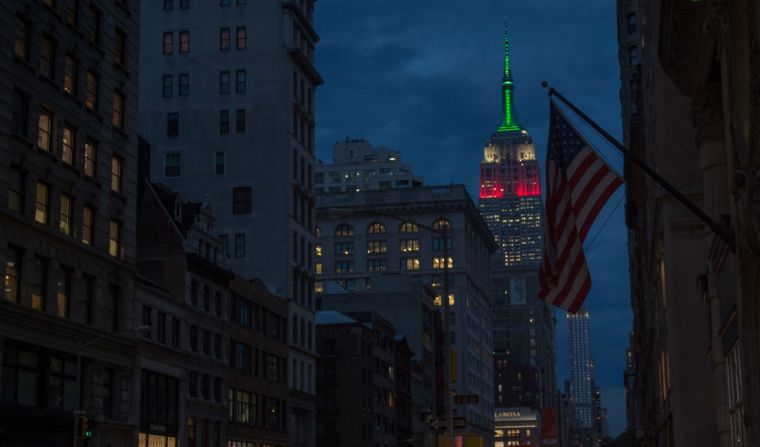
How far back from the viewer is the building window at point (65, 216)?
55.5m

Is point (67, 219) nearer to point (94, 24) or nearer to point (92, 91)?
point (92, 91)

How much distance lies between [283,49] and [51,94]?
1788 inches

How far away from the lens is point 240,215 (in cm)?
9831

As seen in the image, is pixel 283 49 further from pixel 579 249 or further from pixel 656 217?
Result: pixel 579 249

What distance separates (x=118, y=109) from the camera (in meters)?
63.4

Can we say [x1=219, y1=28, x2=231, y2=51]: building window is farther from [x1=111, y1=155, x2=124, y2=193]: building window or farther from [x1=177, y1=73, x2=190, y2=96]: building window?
[x1=111, y1=155, x2=124, y2=193]: building window

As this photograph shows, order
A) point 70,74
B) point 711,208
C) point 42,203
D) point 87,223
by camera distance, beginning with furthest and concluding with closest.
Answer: point 87,223, point 70,74, point 42,203, point 711,208

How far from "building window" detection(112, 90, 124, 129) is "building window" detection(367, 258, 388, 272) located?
13409cm

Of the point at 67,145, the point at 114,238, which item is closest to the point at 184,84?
the point at 114,238

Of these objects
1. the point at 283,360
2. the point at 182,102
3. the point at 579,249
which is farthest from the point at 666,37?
the point at 182,102

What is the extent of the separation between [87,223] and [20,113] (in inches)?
310

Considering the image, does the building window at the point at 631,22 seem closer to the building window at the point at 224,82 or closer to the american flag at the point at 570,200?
the building window at the point at 224,82

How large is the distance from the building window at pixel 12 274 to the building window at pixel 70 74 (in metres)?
9.25

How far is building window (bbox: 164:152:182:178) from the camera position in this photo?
10031 cm
